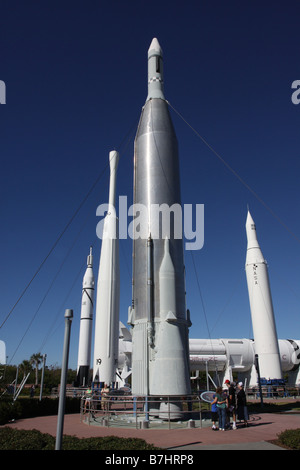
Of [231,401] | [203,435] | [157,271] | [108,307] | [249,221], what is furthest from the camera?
[249,221]

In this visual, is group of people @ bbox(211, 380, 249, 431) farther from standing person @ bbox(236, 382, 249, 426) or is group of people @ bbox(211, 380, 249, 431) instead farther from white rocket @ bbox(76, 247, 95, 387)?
white rocket @ bbox(76, 247, 95, 387)

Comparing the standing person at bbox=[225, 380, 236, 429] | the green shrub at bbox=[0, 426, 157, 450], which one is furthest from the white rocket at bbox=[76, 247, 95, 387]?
the green shrub at bbox=[0, 426, 157, 450]

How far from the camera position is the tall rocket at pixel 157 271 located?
12.7 m

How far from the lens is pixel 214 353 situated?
38.4 m

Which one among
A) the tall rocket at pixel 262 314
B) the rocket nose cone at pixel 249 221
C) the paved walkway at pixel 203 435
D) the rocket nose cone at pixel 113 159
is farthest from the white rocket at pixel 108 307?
the rocket nose cone at pixel 249 221

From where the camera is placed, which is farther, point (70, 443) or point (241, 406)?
point (241, 406)

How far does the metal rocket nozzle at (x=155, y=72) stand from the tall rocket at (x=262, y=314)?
2187 centimetres

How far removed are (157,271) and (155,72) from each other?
11.3 metres

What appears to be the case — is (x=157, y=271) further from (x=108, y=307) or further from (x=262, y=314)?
(x=262, y=314)

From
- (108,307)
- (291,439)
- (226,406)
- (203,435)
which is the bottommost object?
(203,435)

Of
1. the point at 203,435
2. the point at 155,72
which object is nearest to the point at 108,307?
the point at 203,435

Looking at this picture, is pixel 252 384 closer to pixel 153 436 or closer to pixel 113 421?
pixel 113 421

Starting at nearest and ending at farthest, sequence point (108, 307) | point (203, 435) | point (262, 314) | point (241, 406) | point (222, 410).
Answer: point (203, 435) < point (222, 410) < point (241, 406) < point (108, 307) < point (262, 314)

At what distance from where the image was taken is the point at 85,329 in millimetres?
31750
